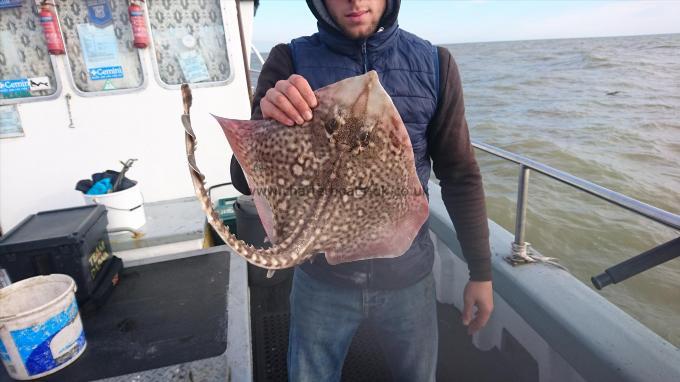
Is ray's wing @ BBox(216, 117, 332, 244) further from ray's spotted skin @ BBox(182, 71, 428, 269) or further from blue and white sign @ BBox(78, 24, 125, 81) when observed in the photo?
blue and white sign @ BBox(78, 24, 125, 81)

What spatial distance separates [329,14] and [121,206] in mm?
2982

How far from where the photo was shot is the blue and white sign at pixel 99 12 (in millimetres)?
4285

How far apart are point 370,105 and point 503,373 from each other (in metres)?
2.77

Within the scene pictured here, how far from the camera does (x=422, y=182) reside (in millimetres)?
2002

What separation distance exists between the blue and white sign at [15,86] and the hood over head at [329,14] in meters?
4.15

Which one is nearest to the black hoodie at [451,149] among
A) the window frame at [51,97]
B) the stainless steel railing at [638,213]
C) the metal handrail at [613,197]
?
the stainless steel railing at [638,213]

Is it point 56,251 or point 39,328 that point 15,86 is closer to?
point 56,251

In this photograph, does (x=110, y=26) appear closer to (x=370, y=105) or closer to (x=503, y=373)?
(x=370, y=105)

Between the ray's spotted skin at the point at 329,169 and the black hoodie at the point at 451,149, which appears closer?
the ray's spotted skin at the point at 329,169

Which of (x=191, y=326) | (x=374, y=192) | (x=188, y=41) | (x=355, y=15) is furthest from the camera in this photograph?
(x=188, y=41)

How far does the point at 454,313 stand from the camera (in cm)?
385

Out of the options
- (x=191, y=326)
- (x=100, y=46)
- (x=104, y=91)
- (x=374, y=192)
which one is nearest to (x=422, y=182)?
(x=374, y=192)

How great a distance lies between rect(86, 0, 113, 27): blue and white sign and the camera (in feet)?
14.1

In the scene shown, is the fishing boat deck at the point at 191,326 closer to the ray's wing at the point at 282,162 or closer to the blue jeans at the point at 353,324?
the blue jeans at the point at 353,324
